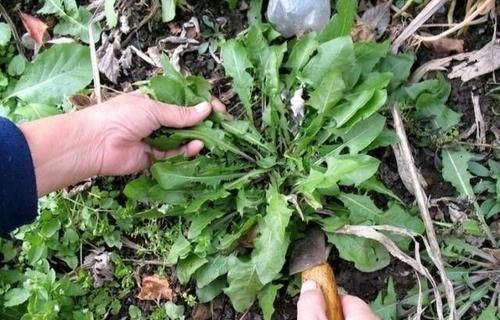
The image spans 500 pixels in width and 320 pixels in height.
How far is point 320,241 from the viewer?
7.53 feet

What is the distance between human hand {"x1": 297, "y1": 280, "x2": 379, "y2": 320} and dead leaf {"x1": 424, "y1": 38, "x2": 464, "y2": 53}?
81 centimetres

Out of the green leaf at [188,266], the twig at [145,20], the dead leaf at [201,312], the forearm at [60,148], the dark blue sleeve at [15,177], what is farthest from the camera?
the twig at [145,20]

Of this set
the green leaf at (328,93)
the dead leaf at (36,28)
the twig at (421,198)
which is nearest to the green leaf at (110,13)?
the dead leaf at (36,28)

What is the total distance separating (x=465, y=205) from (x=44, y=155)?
122cm

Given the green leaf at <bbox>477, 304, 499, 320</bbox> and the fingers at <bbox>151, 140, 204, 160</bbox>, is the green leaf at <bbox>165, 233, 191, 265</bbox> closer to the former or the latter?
the fingers at <bbox>151, 140, 204, 160</bbox>

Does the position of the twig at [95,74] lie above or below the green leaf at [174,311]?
above

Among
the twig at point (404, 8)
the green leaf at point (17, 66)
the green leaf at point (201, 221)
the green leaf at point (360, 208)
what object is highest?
the twig at point (404, 8)

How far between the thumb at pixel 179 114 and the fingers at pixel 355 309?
65cm

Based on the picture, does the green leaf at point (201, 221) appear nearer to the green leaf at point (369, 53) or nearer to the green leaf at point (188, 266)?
the green leaf at point (188, 266)

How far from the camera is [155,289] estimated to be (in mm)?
2445

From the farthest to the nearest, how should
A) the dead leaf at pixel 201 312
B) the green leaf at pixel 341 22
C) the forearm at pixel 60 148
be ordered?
the dead leaf at pixel 201 312
the green leaf at pixel 341 22
the forearm at pixel 60 148

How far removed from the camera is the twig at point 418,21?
236 cm

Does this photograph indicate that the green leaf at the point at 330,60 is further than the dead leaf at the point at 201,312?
No

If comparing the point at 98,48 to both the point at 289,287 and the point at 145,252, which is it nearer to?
the point at 145,252
